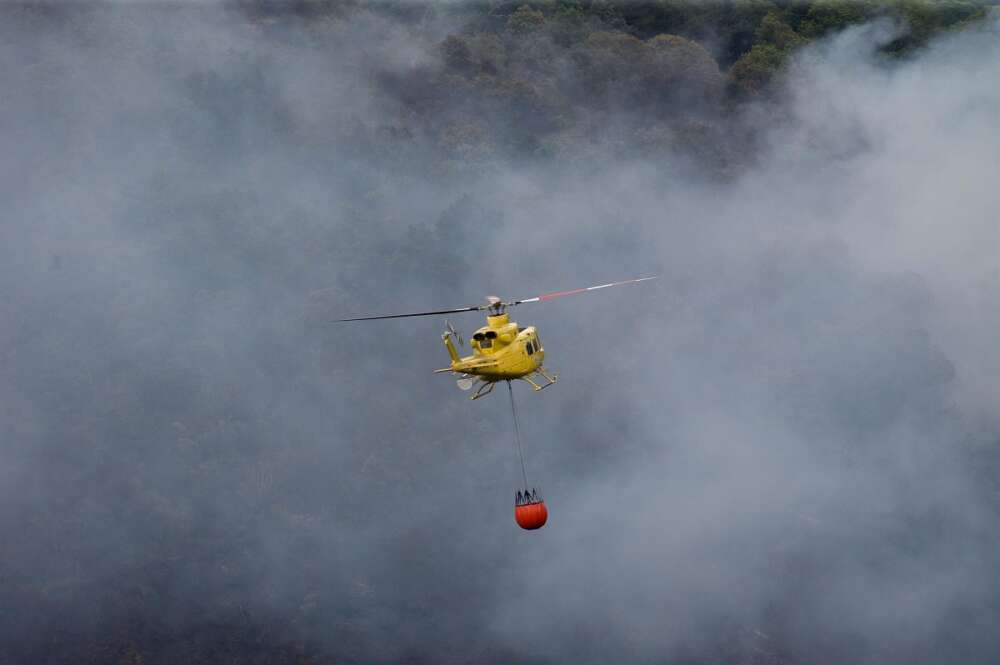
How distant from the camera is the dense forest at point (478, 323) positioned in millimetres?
98000

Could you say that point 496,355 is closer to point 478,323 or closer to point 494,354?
point 494,354

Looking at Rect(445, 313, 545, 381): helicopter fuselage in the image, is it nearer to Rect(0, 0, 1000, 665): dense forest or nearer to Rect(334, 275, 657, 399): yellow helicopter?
Rect(334, 275, 657, 399): yellow helicopter

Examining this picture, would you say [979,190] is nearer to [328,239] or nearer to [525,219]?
[525,219]

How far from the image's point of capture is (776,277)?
114 meters

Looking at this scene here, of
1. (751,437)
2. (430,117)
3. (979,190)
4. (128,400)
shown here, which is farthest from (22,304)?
(979,190)

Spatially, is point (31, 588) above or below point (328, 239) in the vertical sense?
below

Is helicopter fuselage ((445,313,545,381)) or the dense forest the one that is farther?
the dense forest

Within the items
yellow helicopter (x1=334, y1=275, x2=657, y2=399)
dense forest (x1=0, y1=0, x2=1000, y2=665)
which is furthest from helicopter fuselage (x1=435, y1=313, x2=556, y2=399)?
dense forest (x1=0, y1=0, x2=1000, y2=665)

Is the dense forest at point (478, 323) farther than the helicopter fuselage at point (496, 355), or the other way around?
the dense forest at point (478, 323)

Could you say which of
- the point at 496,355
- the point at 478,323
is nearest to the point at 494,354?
the point at 496,355

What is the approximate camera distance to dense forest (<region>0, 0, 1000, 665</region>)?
98.0 m

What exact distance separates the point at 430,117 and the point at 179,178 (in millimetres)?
20824

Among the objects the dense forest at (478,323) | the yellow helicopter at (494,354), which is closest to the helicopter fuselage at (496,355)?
the yellow helicopter at (494,354)

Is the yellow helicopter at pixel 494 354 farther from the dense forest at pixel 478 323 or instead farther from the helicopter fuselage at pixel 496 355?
the dense forest at pixel 478 323
